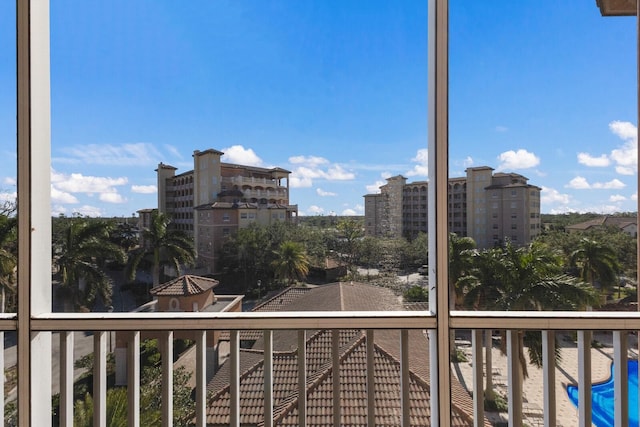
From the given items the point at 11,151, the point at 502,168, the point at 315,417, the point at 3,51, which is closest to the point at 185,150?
the point at 11,151

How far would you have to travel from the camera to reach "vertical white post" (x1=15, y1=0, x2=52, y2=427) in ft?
3.73

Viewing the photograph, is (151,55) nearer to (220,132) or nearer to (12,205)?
(220,132)

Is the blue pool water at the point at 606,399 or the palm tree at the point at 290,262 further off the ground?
the palm tree at the point at 290,262

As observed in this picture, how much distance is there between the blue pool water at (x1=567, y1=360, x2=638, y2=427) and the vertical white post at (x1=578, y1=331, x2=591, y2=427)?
3 cm

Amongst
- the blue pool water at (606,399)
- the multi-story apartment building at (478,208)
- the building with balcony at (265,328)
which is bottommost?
the blue pool water at (606,399)

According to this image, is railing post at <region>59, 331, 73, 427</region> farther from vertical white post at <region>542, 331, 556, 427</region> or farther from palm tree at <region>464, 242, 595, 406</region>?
vertical white post at <region>542, 331, 556, 427</region>

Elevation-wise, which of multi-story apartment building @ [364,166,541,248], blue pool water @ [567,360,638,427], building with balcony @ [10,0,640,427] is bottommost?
blue pool water @ [567,360,638,427]

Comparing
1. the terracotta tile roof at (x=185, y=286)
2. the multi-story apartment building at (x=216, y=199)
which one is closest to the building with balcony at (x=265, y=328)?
the terracotta tile roof at (x=185, y=286)

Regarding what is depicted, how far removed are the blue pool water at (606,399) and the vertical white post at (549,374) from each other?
0.11m

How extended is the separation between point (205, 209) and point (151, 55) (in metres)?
0.70

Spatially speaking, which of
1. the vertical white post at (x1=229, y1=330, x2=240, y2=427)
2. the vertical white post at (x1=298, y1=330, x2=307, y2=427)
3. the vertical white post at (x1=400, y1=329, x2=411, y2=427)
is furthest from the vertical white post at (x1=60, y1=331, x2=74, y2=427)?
the vertical white post at (x1=400, y1=329, x2=411, y2=427)

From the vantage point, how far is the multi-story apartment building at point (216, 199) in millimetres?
1321

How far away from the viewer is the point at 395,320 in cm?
114

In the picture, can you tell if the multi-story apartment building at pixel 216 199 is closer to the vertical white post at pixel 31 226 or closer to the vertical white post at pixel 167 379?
the vertical white post at pixel 167 379
